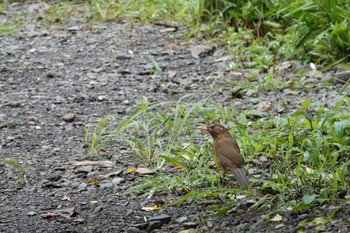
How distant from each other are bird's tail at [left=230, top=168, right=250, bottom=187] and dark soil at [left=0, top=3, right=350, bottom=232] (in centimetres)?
19

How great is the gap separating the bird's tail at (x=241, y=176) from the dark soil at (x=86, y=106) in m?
0.19

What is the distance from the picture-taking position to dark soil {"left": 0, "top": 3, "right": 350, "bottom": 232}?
13.2 feet

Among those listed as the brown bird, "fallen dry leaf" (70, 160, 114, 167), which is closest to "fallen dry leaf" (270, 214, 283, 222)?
the brown bird

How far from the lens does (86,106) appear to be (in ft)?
20.0

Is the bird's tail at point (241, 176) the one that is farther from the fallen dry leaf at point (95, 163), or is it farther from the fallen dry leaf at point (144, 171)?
the fallen dry leaf at point (95, 163)

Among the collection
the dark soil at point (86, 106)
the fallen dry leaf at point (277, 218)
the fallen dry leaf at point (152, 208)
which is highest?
the fallen dry leaf at point (277, 218)

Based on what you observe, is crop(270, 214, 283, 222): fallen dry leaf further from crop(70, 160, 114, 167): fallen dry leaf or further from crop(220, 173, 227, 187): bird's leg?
crop(70, 160, 114, 167): fallen dry leaf

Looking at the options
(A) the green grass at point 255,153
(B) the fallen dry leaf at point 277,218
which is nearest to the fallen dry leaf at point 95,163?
(A) the green grass at point 255,153

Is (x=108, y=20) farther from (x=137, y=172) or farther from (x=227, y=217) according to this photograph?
(x=227, y=217)

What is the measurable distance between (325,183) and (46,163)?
168 centimetres

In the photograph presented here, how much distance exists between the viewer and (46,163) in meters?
4.94

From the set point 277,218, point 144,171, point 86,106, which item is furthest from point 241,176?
point 86,106

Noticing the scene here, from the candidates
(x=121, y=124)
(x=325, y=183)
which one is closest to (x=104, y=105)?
(x=121, y=124)

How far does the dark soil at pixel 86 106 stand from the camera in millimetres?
4027
